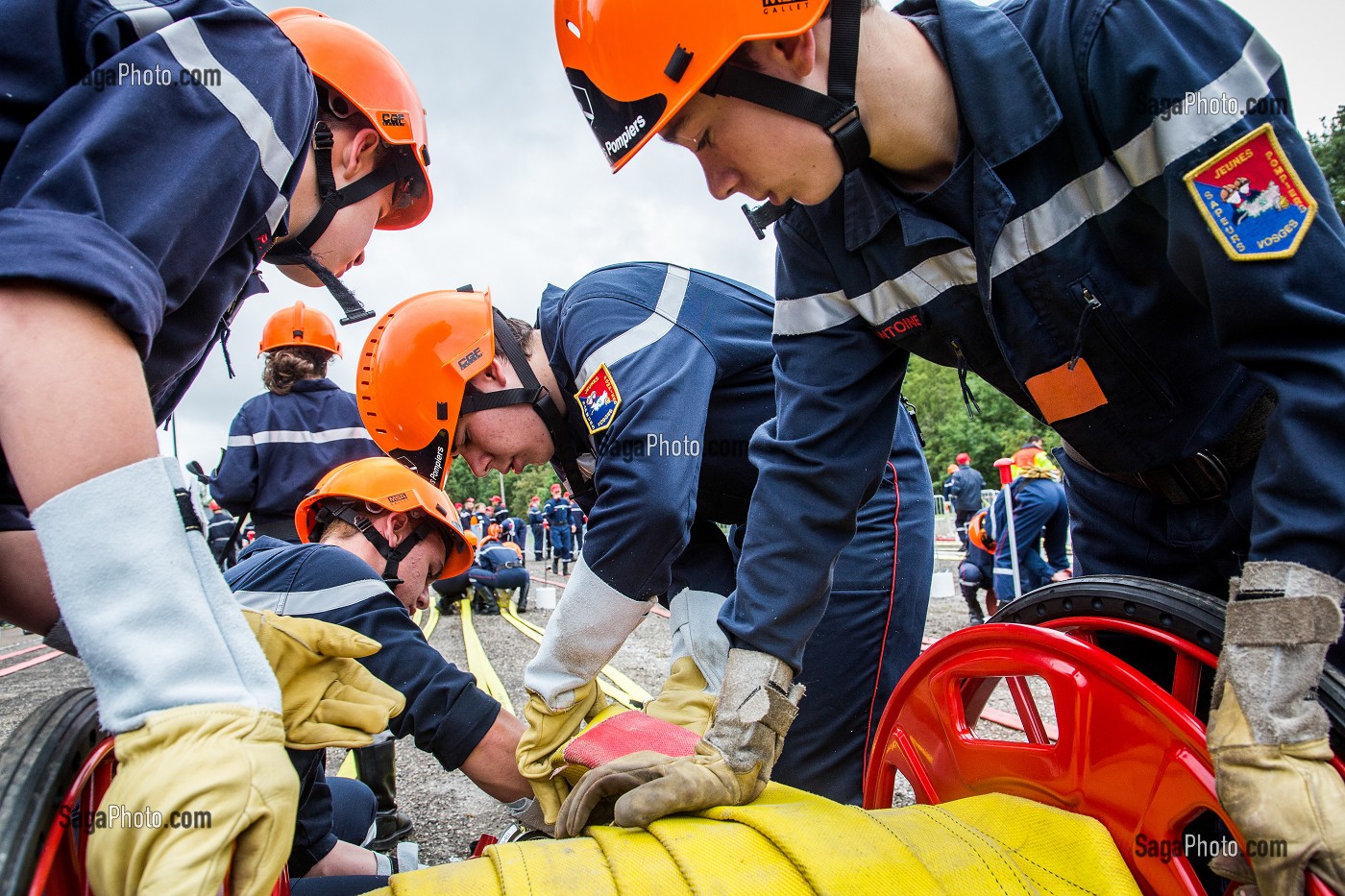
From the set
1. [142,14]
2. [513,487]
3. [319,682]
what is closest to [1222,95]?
[142,14]

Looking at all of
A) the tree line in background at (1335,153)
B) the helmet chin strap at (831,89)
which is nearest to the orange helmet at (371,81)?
the helmet chin strap at (831,89)

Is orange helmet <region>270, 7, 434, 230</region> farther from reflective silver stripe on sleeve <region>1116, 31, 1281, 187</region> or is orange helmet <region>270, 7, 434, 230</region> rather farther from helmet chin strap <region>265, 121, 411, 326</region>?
reflective silver stripe on sleeve <region>1116, 31, 1281, 187</region>

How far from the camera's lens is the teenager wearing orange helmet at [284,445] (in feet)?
14.0

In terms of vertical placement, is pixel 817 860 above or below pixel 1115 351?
below

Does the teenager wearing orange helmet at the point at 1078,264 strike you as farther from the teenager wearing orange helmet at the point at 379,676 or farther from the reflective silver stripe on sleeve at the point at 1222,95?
the teenager wearing orange helmet at the point at 379,676

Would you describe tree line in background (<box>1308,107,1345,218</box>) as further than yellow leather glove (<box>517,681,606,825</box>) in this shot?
Yes

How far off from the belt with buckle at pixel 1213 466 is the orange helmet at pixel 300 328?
177 inches

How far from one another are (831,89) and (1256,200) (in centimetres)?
69

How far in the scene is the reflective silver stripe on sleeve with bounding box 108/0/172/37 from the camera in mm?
1048

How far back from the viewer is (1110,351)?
1.39 meters

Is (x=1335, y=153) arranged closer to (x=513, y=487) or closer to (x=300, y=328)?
(x=300, y=328)

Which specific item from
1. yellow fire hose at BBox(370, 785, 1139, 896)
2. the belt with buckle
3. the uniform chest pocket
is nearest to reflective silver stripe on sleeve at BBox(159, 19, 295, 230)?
yellow fire hose at BBox(370, 785, 1139, 896)

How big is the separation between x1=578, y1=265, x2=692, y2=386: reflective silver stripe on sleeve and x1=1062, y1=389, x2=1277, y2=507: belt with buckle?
1.29 m

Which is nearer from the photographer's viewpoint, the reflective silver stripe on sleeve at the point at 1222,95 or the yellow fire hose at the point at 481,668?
the reflective silver stripe on sleeve at the point at 1222,95
